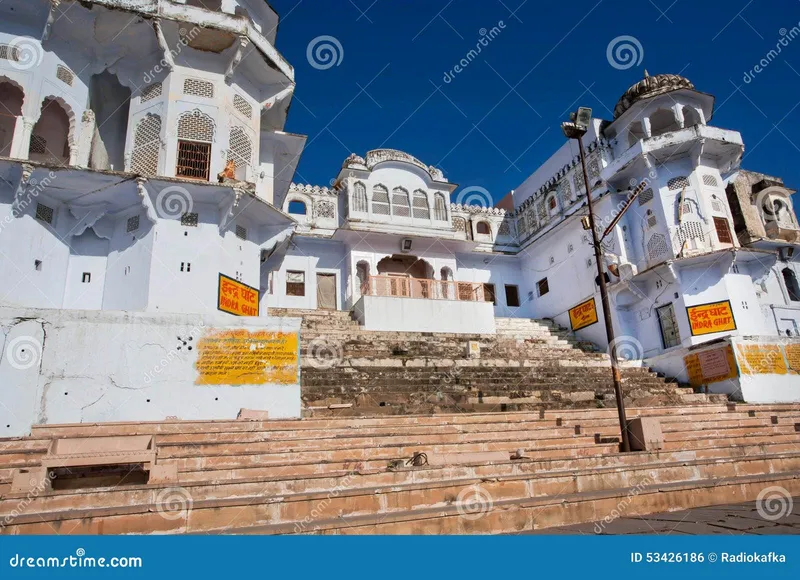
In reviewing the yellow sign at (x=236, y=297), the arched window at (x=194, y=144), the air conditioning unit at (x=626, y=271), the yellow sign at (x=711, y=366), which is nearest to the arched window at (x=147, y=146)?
the arched window at (x=194, y=144)

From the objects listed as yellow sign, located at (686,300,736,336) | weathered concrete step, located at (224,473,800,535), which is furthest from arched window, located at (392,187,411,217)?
weathered concrete step, located at (224,473,800,535)

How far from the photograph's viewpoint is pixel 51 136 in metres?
15.3

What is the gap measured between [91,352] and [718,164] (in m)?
22.8

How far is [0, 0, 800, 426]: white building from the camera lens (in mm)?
13969

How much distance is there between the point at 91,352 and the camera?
10.2 m

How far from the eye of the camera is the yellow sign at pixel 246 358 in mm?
10719

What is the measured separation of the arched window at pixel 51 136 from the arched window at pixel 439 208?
49.0 ft

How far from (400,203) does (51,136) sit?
45.4 ft

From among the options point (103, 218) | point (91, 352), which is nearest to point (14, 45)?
point (103, 218)

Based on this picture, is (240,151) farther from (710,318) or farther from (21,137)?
(710,318)

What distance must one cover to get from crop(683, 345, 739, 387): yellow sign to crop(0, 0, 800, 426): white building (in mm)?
82

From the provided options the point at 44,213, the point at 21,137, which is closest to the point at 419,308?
the point at 44,213

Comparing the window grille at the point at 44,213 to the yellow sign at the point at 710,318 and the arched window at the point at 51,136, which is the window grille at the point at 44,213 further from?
the yellow sign at the point at 710,318

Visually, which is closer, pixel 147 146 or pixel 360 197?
pixel 147 146
